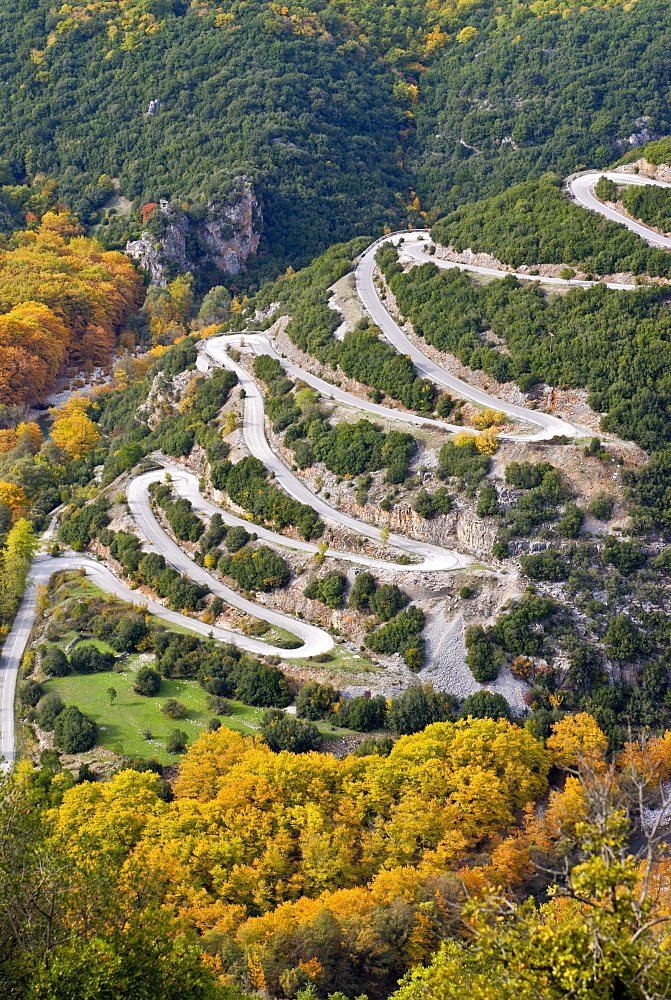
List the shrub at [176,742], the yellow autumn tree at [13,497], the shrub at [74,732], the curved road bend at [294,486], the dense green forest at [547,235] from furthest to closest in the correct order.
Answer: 1. the yellow autumn tree at [13,497]
2. the dense green forest at [547,235]
3. the curved road bend at [294,486]
4. the shrub at [74,732]
5. the shrub at [176,742]

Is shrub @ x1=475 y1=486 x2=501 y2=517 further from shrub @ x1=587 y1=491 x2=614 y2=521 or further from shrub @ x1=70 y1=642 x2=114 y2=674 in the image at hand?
shrub @ x1=70 y1=642 x2=114 y2=674

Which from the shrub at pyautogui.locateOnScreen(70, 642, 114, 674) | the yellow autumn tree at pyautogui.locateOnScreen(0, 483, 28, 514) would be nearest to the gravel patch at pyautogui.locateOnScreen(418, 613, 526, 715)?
the shrub at pyautogui.locateOnScreen(70, 642, 114, 674)

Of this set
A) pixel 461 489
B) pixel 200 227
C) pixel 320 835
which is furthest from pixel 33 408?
pixel 320 835

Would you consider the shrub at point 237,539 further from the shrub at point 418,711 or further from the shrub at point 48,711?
the shrub at point 418,711

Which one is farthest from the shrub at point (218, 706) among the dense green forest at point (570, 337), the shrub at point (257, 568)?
the dense green forest at point (570, 337)

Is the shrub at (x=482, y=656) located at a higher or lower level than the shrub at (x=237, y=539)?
lower

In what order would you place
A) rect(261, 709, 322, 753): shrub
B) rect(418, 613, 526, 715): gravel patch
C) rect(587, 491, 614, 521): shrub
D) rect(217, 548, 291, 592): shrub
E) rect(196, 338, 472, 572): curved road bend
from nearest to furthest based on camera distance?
1. rect(261, 709, 322, 753): shrub
2. rect(418, 613, 526, 715): gravel patch
3. rect(587, 491, 614, 521): shrub
4. rect(196, 338, 472, 572): curved road bend
5. rect(217, 548, 291, 592): shrub

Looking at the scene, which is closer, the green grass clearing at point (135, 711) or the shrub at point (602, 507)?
the green grass clearing at point (135, 711)
